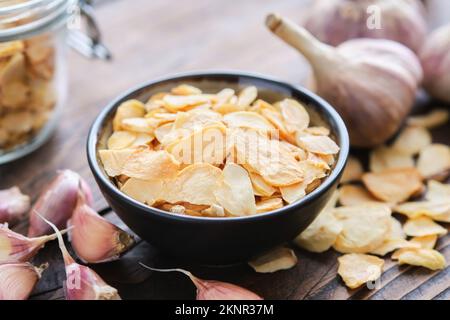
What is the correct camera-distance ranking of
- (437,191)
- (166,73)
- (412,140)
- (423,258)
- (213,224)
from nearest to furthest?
(213,224), (423,258), (437,191), (412,140), (166,73)

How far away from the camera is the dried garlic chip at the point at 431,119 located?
91cm

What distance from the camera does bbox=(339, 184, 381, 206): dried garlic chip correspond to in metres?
0.77

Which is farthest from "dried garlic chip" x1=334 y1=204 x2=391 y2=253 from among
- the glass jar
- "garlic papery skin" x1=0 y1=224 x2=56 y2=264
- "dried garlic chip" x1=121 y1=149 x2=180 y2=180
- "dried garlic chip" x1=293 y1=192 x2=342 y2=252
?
the glass jar

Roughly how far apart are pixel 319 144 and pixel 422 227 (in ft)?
0.57

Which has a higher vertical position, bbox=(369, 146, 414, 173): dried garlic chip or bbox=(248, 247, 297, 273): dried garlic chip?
bbox=(369, 146, 414, 173): dried garlic chip

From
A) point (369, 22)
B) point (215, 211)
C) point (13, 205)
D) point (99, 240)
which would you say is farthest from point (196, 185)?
point (369, 22)

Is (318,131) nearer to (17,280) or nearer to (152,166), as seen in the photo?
(152,166)

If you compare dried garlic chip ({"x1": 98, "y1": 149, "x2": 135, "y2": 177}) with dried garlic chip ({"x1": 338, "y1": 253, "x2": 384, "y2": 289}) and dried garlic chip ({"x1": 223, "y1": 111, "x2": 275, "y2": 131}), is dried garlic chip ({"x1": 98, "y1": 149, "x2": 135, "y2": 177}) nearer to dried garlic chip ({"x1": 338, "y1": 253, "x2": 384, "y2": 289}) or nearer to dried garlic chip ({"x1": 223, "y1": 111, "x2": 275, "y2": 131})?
dried garlic chip ({"x1": 223, "y1": 111, "x2": 275, "y2": 131})

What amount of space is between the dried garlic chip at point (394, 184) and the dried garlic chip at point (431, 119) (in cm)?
13

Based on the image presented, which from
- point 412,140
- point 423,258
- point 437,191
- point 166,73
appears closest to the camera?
point 423,258

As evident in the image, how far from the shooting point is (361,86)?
0.82m

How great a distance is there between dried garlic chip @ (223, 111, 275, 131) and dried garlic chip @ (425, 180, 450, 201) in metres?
0.24
